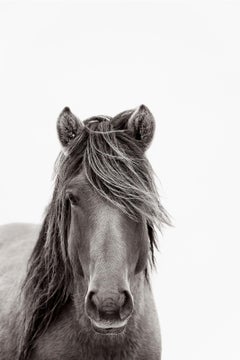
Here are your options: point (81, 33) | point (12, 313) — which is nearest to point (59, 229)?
point (12, 313)

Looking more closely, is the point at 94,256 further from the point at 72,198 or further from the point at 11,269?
the point at 11,269

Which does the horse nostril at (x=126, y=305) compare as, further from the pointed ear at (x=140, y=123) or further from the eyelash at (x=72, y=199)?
the pointed ear at (x=140, y=123)

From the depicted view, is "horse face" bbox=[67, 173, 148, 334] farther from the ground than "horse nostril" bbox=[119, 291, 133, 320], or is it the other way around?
"horse face" bbox=[67, 173, 148, 334]

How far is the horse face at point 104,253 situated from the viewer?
3287 millimetres

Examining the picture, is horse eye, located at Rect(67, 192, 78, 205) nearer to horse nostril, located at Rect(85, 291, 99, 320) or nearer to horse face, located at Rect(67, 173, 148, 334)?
horse face, located at Rect(67, 173, 148, 334)

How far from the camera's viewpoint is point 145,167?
12.6ft

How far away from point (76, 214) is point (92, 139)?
50cm

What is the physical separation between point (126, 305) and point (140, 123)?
1208 millimetres

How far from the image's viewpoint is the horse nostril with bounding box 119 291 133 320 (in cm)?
330

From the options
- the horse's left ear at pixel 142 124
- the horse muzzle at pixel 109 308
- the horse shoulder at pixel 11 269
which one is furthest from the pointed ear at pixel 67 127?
the horse shoulder at pixel 11 269

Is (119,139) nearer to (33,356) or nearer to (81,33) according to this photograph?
(33,356)

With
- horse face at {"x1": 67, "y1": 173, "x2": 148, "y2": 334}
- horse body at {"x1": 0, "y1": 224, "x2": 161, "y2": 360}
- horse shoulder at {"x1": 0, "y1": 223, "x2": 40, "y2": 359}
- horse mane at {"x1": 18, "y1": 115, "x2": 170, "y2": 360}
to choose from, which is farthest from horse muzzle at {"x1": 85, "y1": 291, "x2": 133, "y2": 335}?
horse shoulder at {"x1": 0, "y1": 223, "x2": 40, "y2": 359}

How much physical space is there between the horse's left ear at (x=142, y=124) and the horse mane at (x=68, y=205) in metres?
0.05

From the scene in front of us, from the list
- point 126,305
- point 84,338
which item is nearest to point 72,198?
point 126,305
